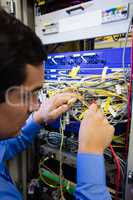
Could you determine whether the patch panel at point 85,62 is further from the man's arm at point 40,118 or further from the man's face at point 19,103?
the man's face at point 19,103

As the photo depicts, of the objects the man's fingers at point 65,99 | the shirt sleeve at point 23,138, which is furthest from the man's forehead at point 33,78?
the shirt sleeve at point 23,138

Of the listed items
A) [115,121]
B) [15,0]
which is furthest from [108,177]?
[15,0]

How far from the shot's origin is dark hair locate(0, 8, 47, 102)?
65cm

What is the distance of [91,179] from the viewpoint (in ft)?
2.67

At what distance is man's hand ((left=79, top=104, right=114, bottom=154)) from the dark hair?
32 cm

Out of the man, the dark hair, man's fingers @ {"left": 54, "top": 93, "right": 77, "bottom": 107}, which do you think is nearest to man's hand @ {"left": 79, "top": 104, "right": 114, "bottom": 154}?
the man

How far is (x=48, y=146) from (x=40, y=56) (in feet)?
2.79

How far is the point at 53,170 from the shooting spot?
154 cm

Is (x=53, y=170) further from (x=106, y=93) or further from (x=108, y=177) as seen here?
(x=106, y=93)

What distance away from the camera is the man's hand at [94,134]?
86 centimetres

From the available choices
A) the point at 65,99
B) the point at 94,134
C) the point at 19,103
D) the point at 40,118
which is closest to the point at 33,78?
the point at 19,103

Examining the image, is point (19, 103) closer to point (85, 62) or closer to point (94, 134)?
point (94, 134)

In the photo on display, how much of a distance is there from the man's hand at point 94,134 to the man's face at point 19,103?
216 millimetres

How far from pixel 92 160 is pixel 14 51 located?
45cm
